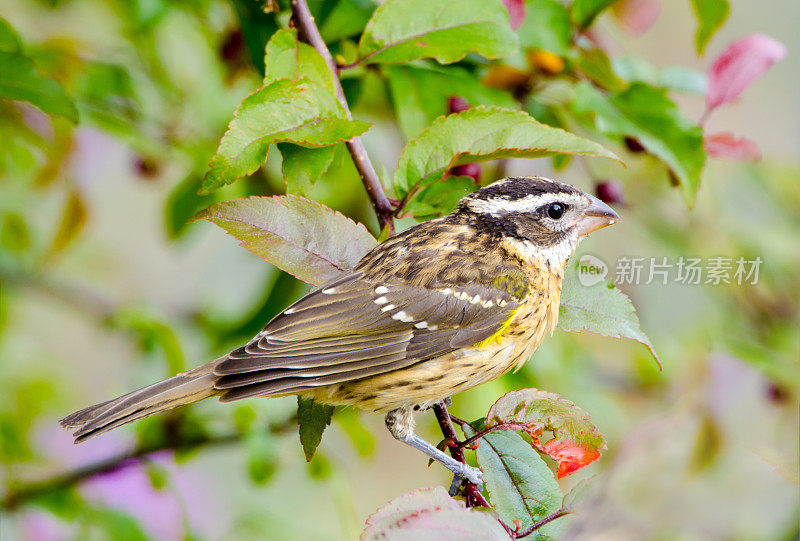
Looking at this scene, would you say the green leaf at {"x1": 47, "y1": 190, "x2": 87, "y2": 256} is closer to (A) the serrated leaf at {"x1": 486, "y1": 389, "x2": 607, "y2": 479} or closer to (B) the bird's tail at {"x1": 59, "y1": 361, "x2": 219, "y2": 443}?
(B) the bird's tail at {"x1": 59, "y1": 361, "x2": 219, "y2": 443}

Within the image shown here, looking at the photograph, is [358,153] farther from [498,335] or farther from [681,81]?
[681,81]

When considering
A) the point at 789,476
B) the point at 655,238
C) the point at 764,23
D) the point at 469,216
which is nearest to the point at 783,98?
the point at 764,23

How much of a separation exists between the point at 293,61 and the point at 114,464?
64.6 inches

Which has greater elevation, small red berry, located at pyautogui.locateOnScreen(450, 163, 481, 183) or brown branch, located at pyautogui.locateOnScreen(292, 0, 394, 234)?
brown branch, located at pyautogui.locateOnScreen(292, 0, 394, 234)

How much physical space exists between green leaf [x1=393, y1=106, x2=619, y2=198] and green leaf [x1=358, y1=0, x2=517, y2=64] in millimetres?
242

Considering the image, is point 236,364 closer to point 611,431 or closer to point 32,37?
point 611,431

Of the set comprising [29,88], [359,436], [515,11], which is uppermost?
[29,88]

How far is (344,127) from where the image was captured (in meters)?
1.96

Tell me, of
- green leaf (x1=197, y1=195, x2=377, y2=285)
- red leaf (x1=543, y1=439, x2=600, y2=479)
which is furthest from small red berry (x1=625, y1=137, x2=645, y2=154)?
red leaf (x1=543, y1=439, x2=600, y2=479)

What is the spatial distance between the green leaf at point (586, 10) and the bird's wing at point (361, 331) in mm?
889

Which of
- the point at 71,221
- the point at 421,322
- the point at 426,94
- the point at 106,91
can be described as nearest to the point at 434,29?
the point at 426,94

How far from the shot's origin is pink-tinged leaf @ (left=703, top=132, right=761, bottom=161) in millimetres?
2605

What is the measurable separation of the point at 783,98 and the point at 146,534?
6957 mm

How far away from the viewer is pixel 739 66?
253 cm
